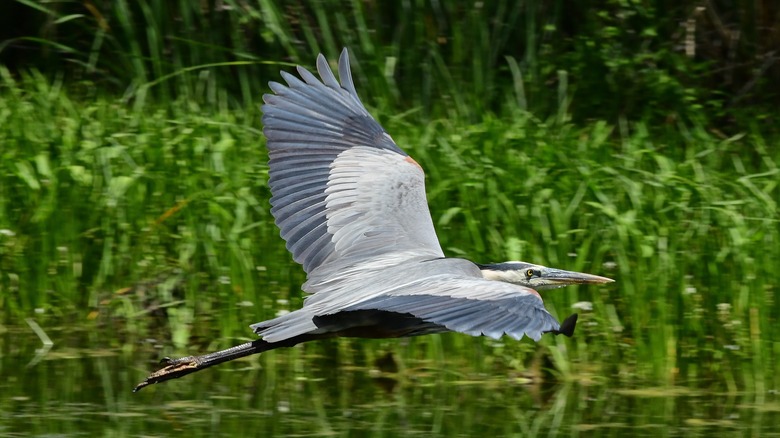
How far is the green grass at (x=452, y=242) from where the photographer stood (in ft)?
20.0

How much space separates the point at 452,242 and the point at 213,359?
1.91 m

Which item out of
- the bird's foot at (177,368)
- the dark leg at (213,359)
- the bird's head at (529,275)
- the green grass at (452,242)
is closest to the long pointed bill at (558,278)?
the bird's head at (529,275)

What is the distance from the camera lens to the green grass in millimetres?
6090

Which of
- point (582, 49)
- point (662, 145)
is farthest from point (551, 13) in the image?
point (662, 145)

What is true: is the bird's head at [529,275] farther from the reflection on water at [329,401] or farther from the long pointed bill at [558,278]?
Result: the reflection on water at [329,401]

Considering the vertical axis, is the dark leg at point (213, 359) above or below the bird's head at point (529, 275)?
below

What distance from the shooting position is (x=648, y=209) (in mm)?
6738

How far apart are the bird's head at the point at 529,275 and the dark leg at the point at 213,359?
0.74m

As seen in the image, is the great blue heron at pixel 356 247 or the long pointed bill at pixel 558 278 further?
the long pointed bill at pixel 558 278

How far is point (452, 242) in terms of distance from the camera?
21.6 feet

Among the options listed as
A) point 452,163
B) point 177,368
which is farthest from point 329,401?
point 452,163

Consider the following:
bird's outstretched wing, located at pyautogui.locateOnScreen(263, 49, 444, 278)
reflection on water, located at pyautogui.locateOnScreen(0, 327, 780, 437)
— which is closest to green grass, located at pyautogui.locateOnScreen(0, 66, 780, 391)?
reflection on water, located at pyautogui.locateOnScreen(0, 327, 780, 437)

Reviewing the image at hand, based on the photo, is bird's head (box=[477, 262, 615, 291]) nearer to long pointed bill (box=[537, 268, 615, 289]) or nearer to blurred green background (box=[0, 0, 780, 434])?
long pointed bill (box=[537, 268, 615, 289])

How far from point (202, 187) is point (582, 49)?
3.24 m
